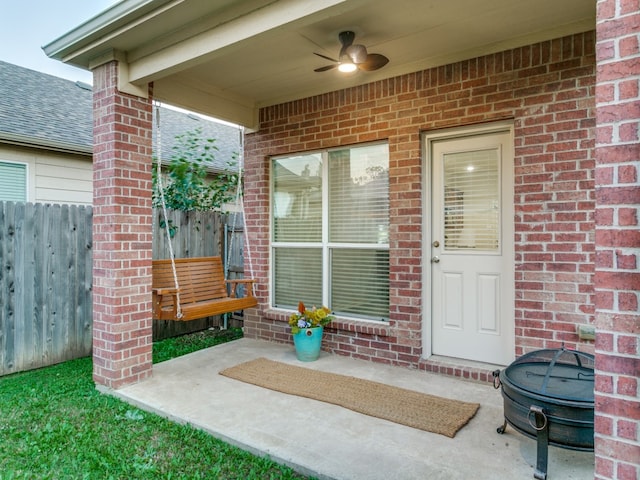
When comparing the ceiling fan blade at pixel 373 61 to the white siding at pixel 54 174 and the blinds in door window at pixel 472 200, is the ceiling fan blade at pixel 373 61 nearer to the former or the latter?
the blinds in door window at pixel 472 200

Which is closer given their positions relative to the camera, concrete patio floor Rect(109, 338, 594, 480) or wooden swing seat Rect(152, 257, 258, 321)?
concrete patio floor Rect(109, 338, 594, 480)

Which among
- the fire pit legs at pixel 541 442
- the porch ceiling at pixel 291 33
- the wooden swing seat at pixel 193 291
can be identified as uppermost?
the porch ceiling at pixel 291 33

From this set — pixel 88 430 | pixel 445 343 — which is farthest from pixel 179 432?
pixel 445 343

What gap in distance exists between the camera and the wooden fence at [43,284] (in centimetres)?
394

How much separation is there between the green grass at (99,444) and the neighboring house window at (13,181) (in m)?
3.37

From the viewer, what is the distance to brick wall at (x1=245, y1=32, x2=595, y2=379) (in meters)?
3.18

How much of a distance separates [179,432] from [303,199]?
2822 millimetres

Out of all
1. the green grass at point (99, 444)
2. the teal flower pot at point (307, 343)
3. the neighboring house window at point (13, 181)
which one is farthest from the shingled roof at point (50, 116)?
the teal flower pot at point (307, 343)

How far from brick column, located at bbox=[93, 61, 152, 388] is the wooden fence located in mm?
971

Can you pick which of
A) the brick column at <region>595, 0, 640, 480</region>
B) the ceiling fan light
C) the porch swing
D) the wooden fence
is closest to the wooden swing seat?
the porch swing

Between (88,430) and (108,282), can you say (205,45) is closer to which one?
(108,282)

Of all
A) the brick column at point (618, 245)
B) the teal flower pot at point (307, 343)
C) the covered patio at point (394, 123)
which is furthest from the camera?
the teal flower pot at point (307, 343)

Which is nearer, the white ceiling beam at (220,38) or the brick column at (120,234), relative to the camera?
the white ceiling beam at (220,38)

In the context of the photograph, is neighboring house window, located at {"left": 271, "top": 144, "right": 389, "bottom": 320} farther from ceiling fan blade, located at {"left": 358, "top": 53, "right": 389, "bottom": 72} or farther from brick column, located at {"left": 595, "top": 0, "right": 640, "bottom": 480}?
brick column, located at {"left": 595, "top": 0, "right": 640, "bottom": 480}
